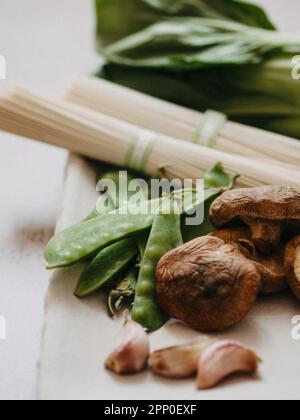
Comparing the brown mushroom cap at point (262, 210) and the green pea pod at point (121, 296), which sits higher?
the brown mushroom cap at point (262, 210)

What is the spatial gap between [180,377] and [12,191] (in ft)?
3.10

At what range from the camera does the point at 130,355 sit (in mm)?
1094

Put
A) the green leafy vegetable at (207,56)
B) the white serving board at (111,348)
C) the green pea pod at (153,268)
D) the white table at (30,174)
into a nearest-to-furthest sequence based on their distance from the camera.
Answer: the white serving board at (111,348) < the green pea pod at (153,268) < the white table at (30,174) < the green leafy vegetable at (207,56)

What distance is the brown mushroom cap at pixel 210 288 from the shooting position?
45.6 inches

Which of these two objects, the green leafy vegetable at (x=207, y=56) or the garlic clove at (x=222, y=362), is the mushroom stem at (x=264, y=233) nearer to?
the garlic clove at (x=222, y=362)

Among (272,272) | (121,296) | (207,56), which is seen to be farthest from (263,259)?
(207,56)

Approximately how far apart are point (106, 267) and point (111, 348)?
0.20 meters

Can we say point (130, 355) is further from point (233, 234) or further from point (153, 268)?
point (233, 234)

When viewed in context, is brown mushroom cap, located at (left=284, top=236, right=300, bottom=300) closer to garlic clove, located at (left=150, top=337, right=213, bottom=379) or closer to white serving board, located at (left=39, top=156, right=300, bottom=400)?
white serving board, located at (left=39, top=156, right=300, bottom=400)

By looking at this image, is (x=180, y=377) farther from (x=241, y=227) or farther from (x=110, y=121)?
(x=110, y=121)

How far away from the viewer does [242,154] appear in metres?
1.69

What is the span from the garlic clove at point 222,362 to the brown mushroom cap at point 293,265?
19 centimetres

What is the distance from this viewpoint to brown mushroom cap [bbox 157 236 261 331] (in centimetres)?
116

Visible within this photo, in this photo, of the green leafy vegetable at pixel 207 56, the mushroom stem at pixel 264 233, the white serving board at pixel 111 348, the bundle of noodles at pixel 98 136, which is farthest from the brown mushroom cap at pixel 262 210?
the green leafy vegetable at pixel 207 56
